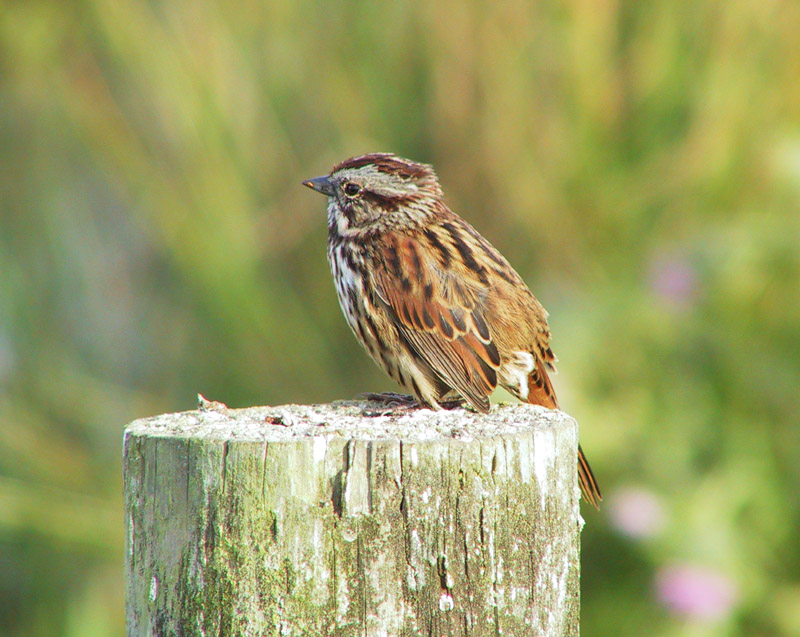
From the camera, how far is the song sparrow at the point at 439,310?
310 centimetres

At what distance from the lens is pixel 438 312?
312 cm

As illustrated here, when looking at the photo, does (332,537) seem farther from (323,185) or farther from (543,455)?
(323,185)

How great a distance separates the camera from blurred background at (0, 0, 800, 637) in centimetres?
435

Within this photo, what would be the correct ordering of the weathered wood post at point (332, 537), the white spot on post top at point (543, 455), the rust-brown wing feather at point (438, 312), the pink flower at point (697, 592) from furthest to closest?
the pink flower at point (697, 592) → the rust-brown wing feather at point (438, 312) → the white spot on post top at point (543, 455) → the weathered wood post at point (332, 537)

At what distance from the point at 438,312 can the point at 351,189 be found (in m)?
0.66

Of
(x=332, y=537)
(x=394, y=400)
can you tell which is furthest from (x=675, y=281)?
(x=332, y=537)

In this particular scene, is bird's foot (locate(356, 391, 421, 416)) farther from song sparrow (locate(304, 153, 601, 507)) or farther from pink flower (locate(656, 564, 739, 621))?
pink flower (locate(656, 564, 739, 621))

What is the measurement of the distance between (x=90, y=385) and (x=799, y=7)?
12.1ft

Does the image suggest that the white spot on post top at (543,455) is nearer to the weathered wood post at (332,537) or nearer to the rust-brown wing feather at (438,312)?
Result: the weathered wood post at (332,537)

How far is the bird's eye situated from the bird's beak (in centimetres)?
6

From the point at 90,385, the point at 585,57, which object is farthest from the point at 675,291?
the point at 90,385

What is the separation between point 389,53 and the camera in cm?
458

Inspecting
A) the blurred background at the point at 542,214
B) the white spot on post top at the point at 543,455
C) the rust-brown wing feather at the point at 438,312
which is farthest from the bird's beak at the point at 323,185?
the white spot on post top at the point at 543,455

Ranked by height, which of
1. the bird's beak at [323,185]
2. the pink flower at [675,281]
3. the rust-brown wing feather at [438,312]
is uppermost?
the bird's beak at [323,185]
